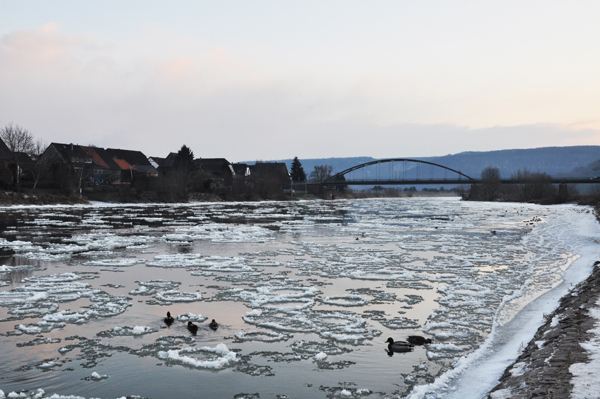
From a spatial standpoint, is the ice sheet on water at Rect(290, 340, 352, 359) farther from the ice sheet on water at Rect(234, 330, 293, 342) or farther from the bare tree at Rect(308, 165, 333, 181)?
the bare tree at Rect(308, 165, 333, 181)

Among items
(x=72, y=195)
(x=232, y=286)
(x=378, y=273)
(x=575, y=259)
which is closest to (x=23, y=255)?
(x=232, y=286)

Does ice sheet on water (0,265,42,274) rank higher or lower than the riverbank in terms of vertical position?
lower

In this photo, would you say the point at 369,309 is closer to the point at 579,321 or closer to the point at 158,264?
the point at 579,321

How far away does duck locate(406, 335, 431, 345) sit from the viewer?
6676mm

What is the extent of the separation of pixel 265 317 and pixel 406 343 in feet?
8.44

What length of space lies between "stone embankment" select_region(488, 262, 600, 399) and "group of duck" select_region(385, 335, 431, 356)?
1.30m

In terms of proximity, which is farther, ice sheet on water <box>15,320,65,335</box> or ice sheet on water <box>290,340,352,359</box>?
ice sheet on water <box>15,320,65,335</box>

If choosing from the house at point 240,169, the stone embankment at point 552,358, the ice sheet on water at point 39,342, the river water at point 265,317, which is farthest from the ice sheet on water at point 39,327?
the house at point 240,169

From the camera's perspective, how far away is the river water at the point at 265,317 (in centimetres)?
535

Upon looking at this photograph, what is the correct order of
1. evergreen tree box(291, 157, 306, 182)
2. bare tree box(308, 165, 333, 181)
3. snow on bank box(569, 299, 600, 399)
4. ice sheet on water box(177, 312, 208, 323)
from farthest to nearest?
bare tree box(308, 165, 333, 181), evergreen tree box(291, 157, 306, 182), ice sheet on water box(177, 312, 208, 323), snow on bank box(569, 299, 600, 399)

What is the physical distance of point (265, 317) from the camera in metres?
8.05

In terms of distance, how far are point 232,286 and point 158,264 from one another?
3.78 meters

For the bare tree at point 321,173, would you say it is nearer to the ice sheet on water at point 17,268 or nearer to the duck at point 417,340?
the ice sheet on water at point 17,268

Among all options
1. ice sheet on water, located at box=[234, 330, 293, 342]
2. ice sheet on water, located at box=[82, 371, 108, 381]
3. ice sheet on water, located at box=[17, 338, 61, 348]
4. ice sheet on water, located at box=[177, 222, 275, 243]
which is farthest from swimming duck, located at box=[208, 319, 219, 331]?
ice sheet on water, located at box=[177, 222, 275, 243]
